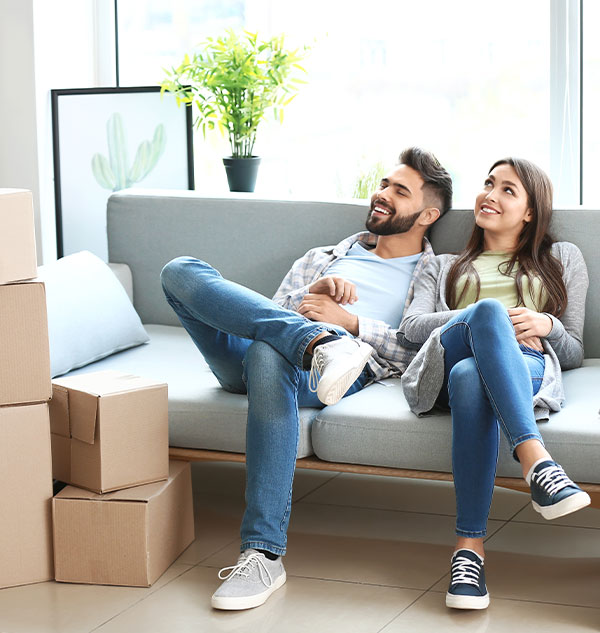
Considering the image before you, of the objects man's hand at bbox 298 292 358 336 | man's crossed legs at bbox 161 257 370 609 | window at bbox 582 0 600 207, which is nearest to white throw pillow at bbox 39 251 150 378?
man's crossed legs at bbox 161 257 370 609

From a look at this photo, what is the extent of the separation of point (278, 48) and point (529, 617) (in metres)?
2.19

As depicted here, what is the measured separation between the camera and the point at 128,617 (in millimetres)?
2125

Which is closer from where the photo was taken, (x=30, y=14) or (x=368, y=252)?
(x=368, y=252)

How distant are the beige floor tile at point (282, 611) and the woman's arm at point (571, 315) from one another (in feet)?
2.44

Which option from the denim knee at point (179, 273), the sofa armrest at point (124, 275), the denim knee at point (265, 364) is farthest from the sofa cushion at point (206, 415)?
the sofa armrest at point (124, 275)

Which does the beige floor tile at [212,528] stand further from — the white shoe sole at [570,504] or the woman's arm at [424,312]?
the white shoe sole at [570,504]

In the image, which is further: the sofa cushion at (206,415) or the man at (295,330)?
the sofa cushion at (206,415)

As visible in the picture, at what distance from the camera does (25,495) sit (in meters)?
2.28

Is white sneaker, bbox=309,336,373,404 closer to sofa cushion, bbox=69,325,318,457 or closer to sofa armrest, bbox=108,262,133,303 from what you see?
sofa cushion, bbox=69,325,318,457

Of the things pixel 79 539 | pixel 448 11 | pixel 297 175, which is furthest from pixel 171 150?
pixel 79 539

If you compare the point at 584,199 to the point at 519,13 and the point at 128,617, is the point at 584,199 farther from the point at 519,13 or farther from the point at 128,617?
the point at 128,617

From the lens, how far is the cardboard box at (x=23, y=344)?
2.21 metres

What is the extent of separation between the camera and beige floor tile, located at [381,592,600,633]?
6.68 ft

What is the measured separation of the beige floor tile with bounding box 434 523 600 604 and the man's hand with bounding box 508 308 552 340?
514 mm
